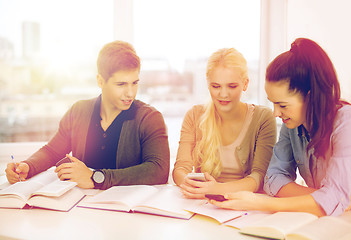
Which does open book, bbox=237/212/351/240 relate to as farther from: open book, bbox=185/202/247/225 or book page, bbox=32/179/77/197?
book page, bbox=32/179/77/197

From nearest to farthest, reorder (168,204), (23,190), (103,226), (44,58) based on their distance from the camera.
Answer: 1. (103,226)
2. (168,204)
3. (23,190)
4. (44,58)

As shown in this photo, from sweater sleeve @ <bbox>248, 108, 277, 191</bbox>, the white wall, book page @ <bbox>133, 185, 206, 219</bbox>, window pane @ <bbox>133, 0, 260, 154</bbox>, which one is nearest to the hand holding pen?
book page @ <bbox>133, 185, 206, 219</bbox>

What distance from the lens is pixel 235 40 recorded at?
9.00ft

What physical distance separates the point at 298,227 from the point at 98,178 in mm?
842

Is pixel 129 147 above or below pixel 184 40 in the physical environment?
below

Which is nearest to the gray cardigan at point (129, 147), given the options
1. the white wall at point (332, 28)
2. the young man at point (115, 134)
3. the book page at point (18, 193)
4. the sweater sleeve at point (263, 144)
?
the young man at point (115, 134)

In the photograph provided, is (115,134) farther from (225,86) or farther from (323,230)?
(323,230)

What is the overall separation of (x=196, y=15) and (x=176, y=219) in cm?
184

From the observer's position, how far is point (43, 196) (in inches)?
53.5

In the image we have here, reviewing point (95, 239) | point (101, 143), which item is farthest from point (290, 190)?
point (101, 143)

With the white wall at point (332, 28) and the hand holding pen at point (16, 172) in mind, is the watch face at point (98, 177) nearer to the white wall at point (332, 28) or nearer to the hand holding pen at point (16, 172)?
the hand holding pen at point (16, 172)

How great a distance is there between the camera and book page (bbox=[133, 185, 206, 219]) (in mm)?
1233

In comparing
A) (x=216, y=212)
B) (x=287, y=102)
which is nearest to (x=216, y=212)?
(x=216, y=212)

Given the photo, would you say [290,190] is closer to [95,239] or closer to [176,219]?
[176,219]
